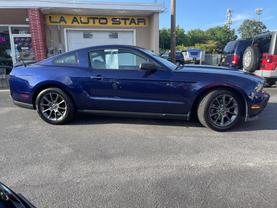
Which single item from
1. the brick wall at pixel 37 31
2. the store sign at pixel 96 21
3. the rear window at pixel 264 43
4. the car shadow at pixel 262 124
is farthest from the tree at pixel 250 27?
the car shadow at pixel 262 124

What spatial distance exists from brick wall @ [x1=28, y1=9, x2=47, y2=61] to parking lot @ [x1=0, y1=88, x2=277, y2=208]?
7.03 meters

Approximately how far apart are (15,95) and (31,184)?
9.09 ft

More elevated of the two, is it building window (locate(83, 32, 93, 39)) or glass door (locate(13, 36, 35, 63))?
building window (locate(83, 32, 93, 39))

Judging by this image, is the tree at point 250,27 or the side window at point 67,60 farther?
→ the tree at point 250,27

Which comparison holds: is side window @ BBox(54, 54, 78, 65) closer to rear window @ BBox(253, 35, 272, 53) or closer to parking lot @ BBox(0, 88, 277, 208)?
parking lot @ BBox(0, 88, 277, 208)

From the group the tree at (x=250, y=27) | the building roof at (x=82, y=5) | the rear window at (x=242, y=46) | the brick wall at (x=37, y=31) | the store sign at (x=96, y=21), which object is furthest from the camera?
the tree at (x=250, y=27)

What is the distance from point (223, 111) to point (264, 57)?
16.8ft

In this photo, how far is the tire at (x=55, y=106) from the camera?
195 inches

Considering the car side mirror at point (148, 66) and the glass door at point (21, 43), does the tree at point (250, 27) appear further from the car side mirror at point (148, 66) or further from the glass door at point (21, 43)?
the car side mirror at point (148, 66)

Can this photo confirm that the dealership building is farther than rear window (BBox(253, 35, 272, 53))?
Yes

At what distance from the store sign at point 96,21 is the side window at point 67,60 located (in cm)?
786

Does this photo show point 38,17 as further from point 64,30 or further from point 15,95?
point 15,95

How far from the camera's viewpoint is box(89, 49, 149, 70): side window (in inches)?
189

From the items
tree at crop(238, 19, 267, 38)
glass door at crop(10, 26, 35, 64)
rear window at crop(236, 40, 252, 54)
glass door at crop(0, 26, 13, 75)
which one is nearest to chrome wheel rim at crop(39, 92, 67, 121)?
rear window at crop(236, 40, 252, 54)
